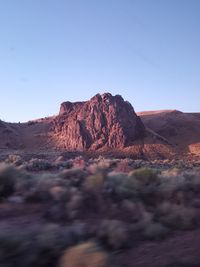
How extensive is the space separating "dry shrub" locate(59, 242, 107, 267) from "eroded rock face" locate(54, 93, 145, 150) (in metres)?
50.9

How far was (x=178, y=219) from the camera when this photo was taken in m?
13.4

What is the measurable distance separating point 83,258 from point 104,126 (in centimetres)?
5394

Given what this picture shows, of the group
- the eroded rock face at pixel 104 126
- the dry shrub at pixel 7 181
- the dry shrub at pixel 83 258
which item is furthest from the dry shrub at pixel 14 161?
the eroded rock face at pixel 104 126

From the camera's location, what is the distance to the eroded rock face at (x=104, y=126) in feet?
200

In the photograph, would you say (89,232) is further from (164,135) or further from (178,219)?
(164,135)

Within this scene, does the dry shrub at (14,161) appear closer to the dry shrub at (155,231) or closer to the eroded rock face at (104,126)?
the dry shrub at (155,231)

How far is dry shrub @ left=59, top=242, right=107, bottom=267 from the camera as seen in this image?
8656 mm

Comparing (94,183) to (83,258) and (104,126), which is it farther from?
(104,126)

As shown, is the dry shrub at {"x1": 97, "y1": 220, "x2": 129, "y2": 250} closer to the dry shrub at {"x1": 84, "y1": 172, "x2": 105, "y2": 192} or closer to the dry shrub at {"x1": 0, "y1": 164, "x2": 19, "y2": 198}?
the dry shrub at {"x1": 84, "y1": 172, "x2": 105, "y2": 192}

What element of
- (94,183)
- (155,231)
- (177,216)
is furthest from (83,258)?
(94,183)

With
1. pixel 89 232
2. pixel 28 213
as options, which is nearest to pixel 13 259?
pixel 89 232

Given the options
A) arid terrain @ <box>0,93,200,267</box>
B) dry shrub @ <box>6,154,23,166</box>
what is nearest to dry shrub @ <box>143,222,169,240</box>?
arid terrain @ <box>0,93,200,267</box>

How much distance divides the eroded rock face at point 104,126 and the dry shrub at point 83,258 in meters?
50.9

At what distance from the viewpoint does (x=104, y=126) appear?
205ft
